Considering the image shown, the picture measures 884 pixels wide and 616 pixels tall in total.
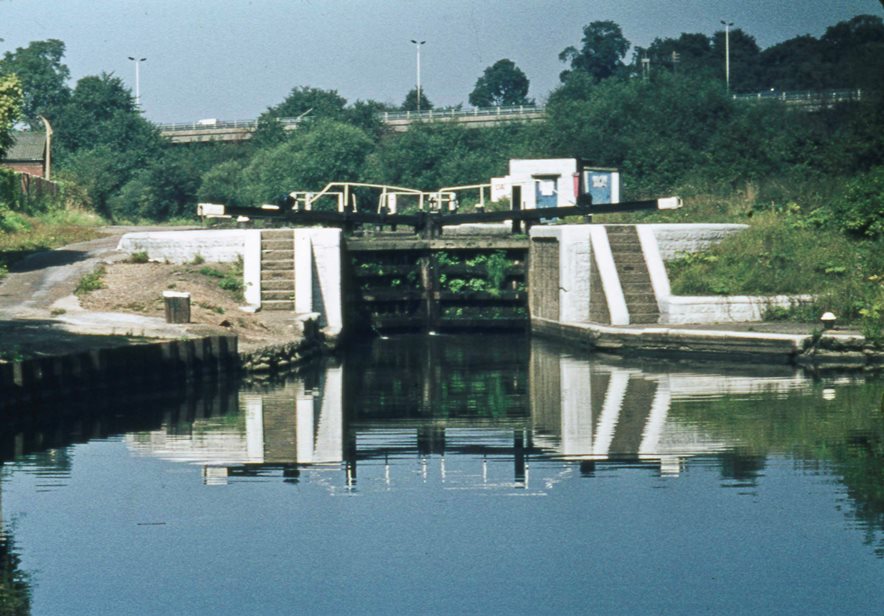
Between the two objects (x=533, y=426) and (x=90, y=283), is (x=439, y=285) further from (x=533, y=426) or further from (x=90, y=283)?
(x=533, y=426)

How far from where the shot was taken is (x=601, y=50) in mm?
143125

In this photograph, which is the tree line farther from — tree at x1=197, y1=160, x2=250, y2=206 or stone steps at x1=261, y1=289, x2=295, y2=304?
stone steps at x1=261, y1=289, x2=295, y2=304

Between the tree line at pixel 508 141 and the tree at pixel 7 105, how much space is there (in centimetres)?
3

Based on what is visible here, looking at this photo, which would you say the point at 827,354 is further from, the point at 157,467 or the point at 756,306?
the point at 157,467

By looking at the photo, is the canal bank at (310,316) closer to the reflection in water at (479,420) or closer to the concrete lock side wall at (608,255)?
the concrete lock side wall at (608,255)

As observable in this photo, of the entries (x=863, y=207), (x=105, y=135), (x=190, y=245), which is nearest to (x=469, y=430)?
(x=190, y=245)

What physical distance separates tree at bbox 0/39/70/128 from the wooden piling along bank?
79209mm

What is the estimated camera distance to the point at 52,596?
10.6m

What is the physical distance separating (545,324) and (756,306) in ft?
20.5

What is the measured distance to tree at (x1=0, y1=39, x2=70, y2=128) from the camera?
118 m

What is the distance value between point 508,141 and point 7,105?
192ft

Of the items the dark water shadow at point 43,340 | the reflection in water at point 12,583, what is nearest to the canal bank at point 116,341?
the dark water shadow at point 43,340

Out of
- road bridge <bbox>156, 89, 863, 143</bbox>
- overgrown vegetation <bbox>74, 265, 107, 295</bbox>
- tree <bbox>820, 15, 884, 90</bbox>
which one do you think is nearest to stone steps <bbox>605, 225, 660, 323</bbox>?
overgrown vegetation <bbox>74, 265, 107, 295</bbox>

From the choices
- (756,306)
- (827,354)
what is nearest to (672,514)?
(827,354)
